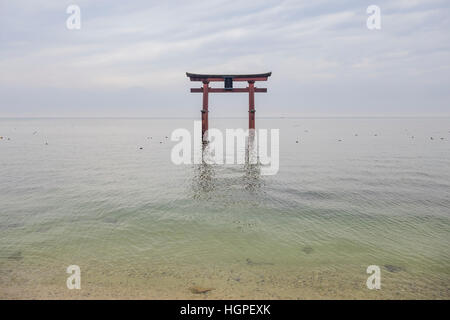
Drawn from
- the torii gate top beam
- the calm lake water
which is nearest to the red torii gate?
the torii gate top beam

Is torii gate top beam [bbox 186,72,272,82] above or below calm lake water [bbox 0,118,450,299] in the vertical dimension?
above

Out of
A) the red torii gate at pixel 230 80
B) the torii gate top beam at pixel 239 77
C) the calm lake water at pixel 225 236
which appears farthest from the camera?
the red torii gate at pixel 230 80

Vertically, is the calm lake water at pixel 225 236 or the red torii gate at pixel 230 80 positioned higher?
the red torii gate at pixel 230 80

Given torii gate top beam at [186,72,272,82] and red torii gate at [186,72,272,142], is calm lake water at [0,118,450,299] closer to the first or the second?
red torii gate at [186,72,272,142]

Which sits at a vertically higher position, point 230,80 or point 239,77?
point 239,77

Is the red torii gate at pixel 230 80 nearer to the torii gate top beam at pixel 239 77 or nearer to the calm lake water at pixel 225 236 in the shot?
the torii gate top beam at pixel 239 77

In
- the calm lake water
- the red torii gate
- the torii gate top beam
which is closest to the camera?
the calm lake water

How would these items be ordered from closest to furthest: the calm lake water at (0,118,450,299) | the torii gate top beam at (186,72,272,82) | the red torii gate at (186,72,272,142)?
the calm lake water at (0,118,450,299), the torii gate top beam at (186,72,272,82), the red torii gate at (186,72,272,142)

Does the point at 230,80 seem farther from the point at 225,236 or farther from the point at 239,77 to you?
the point at 225,236

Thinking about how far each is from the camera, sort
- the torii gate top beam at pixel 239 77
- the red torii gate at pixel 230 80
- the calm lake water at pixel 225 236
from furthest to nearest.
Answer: the red torii gate at pixel 230 80
the torii gate top beam at pixel 239 77
the calm lake water at pixel 225 236

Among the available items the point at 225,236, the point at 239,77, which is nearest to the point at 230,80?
the point at 239,77

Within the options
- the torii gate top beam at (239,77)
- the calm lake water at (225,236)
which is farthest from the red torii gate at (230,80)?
→ the calm lake water at (225,236)
